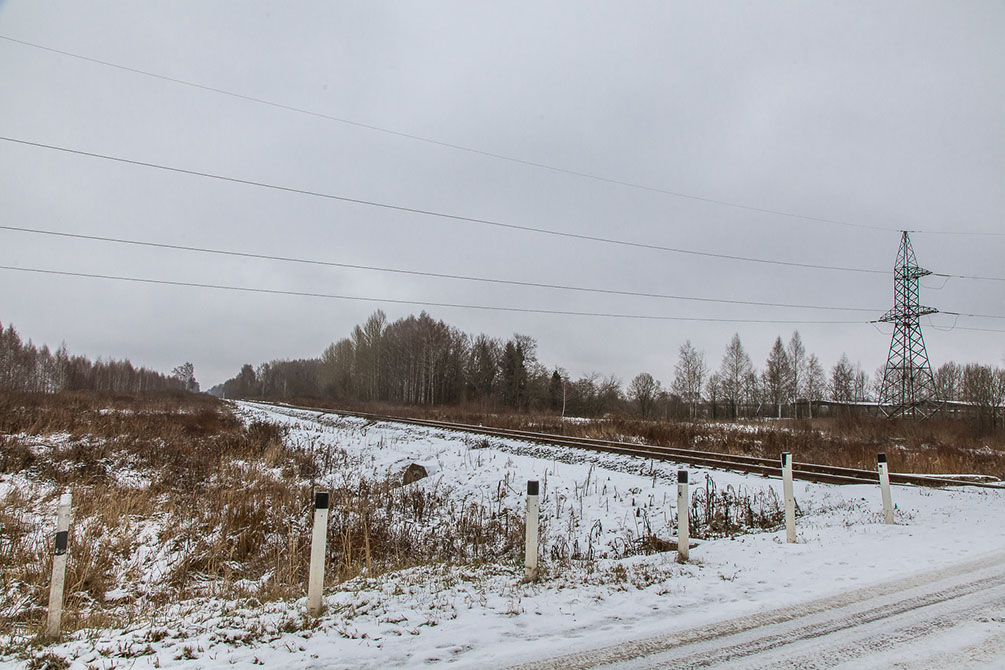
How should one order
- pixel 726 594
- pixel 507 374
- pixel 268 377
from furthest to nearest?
1. pixel 268 377
2. pixel 507 374
3. pixel 726 594

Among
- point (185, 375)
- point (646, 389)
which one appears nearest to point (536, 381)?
point (646, 389)

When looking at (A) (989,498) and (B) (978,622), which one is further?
(A) (989,498)

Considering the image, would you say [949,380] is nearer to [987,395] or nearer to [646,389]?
[646,389]

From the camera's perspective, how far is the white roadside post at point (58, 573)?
4621 mm

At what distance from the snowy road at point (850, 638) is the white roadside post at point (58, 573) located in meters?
4.12

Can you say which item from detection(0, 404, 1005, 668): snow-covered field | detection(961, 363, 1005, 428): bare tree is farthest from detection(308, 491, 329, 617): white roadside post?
detection(961, 363, 1005, 428): bare tree

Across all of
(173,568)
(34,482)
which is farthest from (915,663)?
(34,482)

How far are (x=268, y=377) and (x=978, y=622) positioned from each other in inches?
7202

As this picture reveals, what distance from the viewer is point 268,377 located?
556 ft

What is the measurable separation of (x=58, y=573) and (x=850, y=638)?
6761 millimetres

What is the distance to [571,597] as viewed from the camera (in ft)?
18.1

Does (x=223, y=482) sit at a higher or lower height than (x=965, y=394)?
lower

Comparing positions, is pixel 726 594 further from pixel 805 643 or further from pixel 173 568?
pixel 173 568

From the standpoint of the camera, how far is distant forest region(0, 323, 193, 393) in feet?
255
